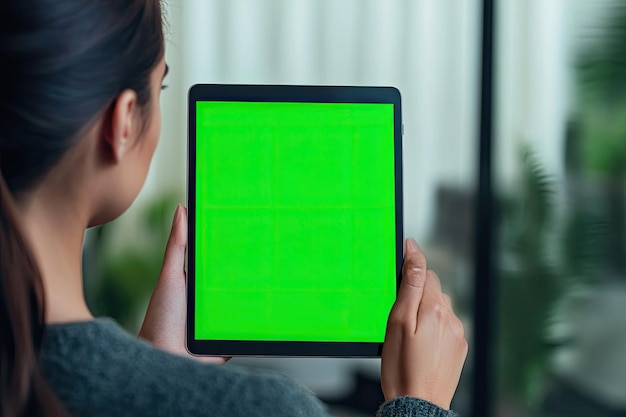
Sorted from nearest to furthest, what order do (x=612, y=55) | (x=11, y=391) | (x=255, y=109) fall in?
(x=11, y=391) < (x=255, y=109) < (x=612, y=55)

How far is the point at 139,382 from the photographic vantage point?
17.6 inches

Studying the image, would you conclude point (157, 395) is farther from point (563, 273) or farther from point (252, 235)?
point (563, 273)

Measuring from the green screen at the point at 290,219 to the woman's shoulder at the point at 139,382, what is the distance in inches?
10.0

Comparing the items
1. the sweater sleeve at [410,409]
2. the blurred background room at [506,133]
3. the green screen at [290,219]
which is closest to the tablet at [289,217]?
the green screen at [290,219]

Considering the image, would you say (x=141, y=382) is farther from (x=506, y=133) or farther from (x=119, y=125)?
(x=506, y=133)

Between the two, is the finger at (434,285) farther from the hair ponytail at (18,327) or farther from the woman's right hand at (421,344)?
the hair ponytail at (18,327)

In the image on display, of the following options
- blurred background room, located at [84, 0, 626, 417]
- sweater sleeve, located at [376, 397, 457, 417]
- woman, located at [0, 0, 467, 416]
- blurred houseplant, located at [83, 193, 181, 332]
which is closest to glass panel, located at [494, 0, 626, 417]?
blurred background room, located at [84, 0, 626, 417]

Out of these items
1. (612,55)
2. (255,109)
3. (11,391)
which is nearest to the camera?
(11,391)

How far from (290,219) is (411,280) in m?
0.12

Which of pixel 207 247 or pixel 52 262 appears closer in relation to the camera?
pixel 52 262

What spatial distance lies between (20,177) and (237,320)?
30 cm

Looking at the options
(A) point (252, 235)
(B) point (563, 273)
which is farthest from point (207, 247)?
(B) point (563, 273)

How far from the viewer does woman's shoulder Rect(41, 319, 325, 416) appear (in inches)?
17.4

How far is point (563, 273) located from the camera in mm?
2182
